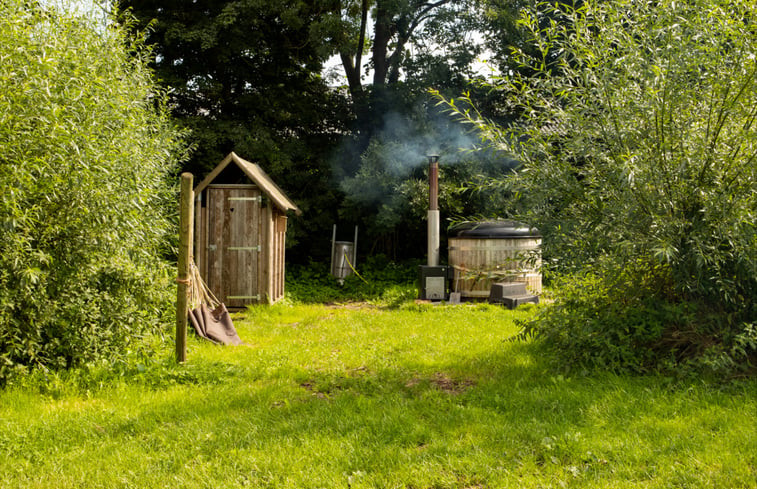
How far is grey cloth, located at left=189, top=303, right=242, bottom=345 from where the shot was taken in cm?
645

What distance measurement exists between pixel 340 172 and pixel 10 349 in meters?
10.9

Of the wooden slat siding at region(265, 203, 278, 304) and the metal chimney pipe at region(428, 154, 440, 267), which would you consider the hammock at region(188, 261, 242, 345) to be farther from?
the metal chimney pipe at region(428, 154, 440, 267)

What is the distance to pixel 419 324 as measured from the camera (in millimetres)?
8031

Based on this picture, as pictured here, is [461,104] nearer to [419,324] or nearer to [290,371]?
[419,324]

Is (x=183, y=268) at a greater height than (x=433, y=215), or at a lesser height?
lesser

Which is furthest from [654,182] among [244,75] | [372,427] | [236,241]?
[244,75]

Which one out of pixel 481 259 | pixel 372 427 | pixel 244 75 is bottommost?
pixel 372 427

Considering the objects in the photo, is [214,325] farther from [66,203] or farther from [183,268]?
[66,203]

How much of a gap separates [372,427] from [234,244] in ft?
21.6

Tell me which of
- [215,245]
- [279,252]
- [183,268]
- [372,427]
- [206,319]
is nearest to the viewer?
[372,427]

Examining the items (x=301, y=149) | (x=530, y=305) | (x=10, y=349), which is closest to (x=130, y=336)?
(x=10, y=349)

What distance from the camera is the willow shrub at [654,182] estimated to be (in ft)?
13.9

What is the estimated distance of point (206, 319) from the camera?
21.7 ft

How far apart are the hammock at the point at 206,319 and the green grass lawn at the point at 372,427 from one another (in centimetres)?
68
